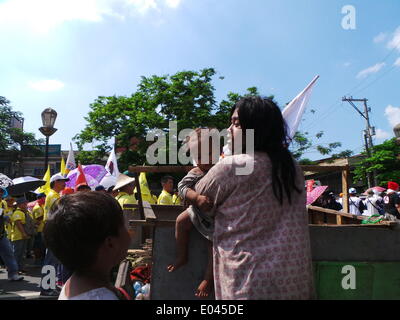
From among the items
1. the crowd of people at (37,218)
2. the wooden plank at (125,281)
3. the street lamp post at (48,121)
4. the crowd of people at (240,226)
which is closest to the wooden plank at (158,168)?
the crowd of people at (240,226)

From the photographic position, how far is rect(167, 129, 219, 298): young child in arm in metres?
2.04

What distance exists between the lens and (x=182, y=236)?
2.18 metres

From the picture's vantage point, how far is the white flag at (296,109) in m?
4.12

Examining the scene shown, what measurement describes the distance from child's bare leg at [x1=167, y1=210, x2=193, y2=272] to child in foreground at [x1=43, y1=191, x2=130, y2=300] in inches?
31.6

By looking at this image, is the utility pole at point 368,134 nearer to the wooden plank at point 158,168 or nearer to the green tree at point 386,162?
the green tree at point 386,162

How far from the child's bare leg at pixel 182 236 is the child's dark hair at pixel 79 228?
0.84 m

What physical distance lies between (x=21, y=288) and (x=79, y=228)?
5827mm

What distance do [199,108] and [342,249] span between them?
23.1 m

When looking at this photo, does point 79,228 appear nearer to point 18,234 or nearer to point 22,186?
point 18,234

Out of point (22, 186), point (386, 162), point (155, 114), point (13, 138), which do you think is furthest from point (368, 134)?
point (13, 138)

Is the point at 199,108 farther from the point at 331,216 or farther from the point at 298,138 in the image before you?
the point at 331,216
